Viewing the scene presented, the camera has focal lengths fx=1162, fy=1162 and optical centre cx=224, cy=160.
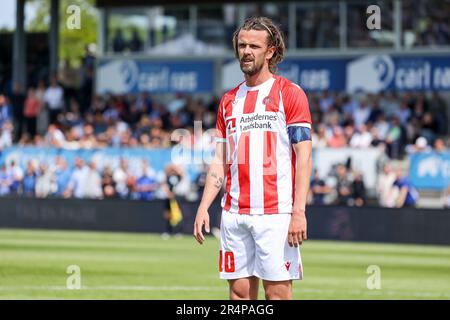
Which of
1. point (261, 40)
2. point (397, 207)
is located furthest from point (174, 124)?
point (261, 40)

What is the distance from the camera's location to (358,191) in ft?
94.3

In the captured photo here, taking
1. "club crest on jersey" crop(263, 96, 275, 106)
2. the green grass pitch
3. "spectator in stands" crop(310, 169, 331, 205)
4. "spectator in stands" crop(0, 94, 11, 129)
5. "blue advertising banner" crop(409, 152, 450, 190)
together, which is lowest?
the green grass pitch

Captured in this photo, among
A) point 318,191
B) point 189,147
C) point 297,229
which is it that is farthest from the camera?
point 189,147

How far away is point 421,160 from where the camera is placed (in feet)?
99.7

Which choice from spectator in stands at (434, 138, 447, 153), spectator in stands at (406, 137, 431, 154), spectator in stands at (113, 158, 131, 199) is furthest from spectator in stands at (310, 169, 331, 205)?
spectator in stands at (113, 158, 131, 199)

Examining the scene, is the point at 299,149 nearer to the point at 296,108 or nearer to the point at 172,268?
the point at 296,108

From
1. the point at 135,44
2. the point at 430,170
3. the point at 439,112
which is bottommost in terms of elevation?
the point at 430,170

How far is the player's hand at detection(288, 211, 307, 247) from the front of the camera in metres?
7.71

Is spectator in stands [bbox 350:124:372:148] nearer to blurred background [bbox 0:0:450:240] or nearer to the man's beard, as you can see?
blurred background [bbox 0:0:450:240]

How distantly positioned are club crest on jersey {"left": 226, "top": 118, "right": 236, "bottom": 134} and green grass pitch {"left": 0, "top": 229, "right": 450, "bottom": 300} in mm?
5608

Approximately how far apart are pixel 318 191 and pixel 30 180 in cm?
903

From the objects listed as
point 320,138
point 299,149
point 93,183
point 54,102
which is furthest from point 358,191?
point 299,149

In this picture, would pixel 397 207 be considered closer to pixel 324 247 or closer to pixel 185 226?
pixel 324 247

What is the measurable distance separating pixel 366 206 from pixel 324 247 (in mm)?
2225
